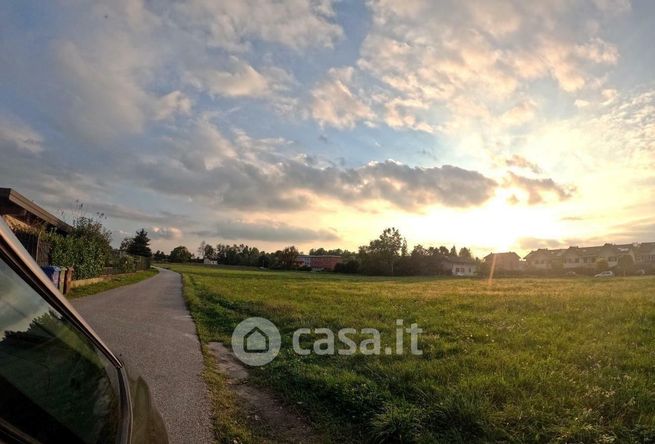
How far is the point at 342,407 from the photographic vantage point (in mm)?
5430

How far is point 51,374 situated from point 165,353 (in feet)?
22.8

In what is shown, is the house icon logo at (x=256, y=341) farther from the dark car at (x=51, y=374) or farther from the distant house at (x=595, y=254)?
the distant house at (x=595, y=254)

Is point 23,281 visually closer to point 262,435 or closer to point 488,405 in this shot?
point 262,435

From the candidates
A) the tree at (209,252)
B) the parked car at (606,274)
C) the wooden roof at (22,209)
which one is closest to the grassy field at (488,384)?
the wooden roof at (22,209)

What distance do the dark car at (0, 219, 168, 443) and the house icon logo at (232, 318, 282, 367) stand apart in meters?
6.04

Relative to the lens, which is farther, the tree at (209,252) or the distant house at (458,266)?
the tree at (209,252)

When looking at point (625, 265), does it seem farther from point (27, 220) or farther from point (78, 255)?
point (27, 220)

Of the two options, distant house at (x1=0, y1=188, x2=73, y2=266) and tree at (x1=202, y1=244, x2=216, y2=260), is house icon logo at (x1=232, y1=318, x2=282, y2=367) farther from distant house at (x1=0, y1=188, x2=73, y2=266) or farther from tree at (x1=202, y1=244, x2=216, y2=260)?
tree at (x1=202, y1=244, x2=216, y2=260)

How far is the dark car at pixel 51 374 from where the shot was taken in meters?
1.11

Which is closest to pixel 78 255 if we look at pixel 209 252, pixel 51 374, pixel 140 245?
pixel 51 374

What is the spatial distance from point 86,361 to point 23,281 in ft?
2.16

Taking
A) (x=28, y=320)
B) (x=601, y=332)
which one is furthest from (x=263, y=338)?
(x=28, y=320)

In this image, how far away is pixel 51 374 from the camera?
4.83ft

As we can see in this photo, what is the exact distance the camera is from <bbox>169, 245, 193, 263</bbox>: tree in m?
130
